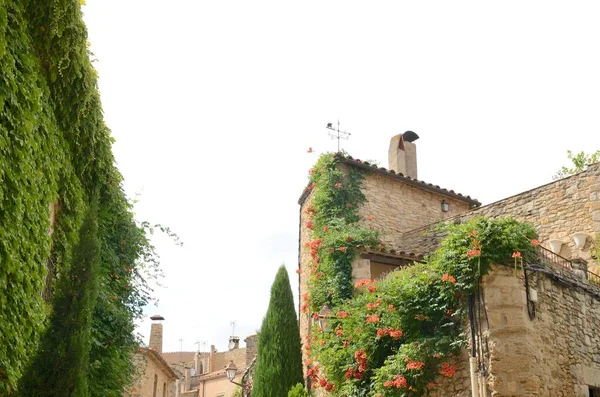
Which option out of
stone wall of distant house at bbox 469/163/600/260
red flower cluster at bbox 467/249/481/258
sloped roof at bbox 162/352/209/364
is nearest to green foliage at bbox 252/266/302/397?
stone wall of distant house at bbox 469/163/600/260

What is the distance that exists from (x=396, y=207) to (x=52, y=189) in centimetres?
1020

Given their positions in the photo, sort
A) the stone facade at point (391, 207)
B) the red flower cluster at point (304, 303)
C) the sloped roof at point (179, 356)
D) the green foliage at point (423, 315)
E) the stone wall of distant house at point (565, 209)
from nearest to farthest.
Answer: the green foliage at point (423, 315)
the stone wall of distant house at point (565, 209)
the red flower cluster at point (304, 303)
the stone facade at point (391, 207)
the sloped roof at point (179, 356)

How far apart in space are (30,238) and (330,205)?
30.8ft

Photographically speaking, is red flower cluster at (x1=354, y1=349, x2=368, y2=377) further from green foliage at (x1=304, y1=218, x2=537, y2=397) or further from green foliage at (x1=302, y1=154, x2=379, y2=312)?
green foliage at (x1=302, y1=154, x2=379, y2=312)

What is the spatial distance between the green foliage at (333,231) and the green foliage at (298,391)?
1.78 m

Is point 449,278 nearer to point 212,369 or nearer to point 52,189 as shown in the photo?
point 52,189

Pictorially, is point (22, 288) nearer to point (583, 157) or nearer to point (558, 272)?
point (558, 272)

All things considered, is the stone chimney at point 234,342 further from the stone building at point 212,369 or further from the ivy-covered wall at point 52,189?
the ivy-covered wall at point 52,189

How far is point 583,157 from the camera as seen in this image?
21.2 metres

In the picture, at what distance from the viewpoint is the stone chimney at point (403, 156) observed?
18.7m

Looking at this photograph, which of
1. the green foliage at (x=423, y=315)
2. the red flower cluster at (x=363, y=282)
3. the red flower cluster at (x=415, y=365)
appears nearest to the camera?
the green foliage at (x=423, y=315)

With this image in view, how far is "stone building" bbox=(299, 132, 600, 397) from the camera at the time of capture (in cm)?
1030

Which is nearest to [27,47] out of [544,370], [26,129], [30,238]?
[26,129]

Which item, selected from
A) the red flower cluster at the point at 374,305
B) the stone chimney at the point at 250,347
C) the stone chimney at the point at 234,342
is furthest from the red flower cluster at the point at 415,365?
the stone chimney at the point at 234,342
